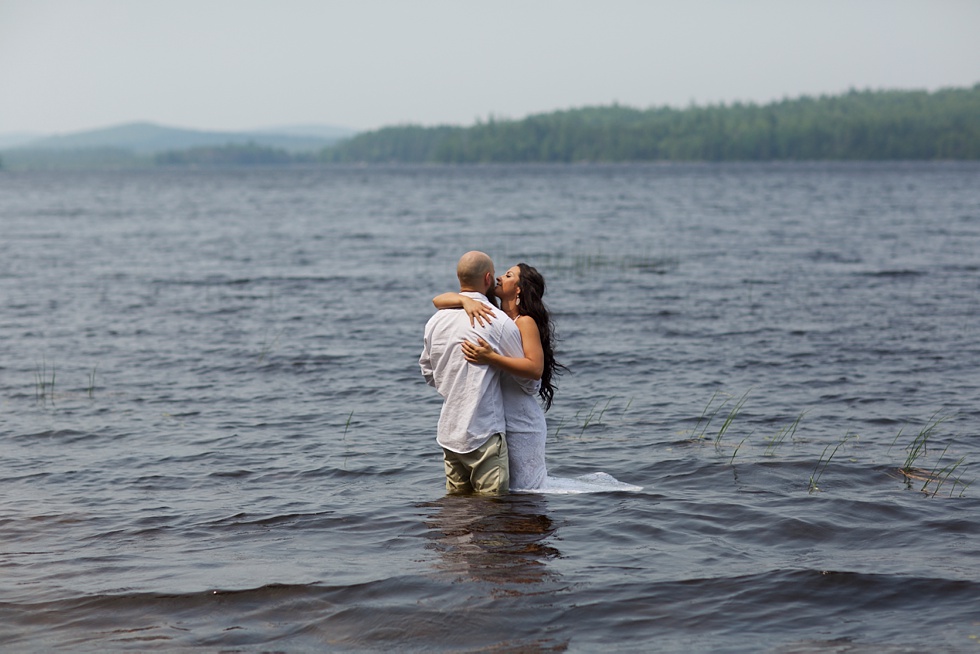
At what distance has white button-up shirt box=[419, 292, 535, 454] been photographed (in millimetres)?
7445

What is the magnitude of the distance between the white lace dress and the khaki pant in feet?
A: 0.45

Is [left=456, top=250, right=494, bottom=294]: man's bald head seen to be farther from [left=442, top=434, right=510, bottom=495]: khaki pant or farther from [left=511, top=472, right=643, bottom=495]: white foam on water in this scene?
[left=511, top=472, right=643, bottom=495]: white foam on water

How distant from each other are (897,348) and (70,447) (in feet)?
45.4

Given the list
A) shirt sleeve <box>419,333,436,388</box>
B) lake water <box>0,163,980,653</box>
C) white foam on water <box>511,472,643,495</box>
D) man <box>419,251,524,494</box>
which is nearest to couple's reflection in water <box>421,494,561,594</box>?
lake water <box>0,163,980,653</box>

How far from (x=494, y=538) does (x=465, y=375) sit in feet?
4.45

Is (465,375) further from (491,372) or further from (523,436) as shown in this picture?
(523,436)

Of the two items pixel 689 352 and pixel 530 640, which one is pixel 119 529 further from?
pixel 689 352

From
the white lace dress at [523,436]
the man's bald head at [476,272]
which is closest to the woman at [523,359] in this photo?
the white lace dress at [523,436]

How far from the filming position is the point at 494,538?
25.5ft

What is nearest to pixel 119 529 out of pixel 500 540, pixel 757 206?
pixel 500 540

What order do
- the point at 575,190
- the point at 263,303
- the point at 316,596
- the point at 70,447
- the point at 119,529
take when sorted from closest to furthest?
the point at 316,596 < the point at 119,529 < the point at 70,447 < the point at 263,303 < the point at 575,190

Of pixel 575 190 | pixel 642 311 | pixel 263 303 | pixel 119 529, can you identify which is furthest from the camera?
pixel 575 190

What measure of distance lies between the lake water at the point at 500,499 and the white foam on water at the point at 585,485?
0.35 ft

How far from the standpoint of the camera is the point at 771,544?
7816 mm
